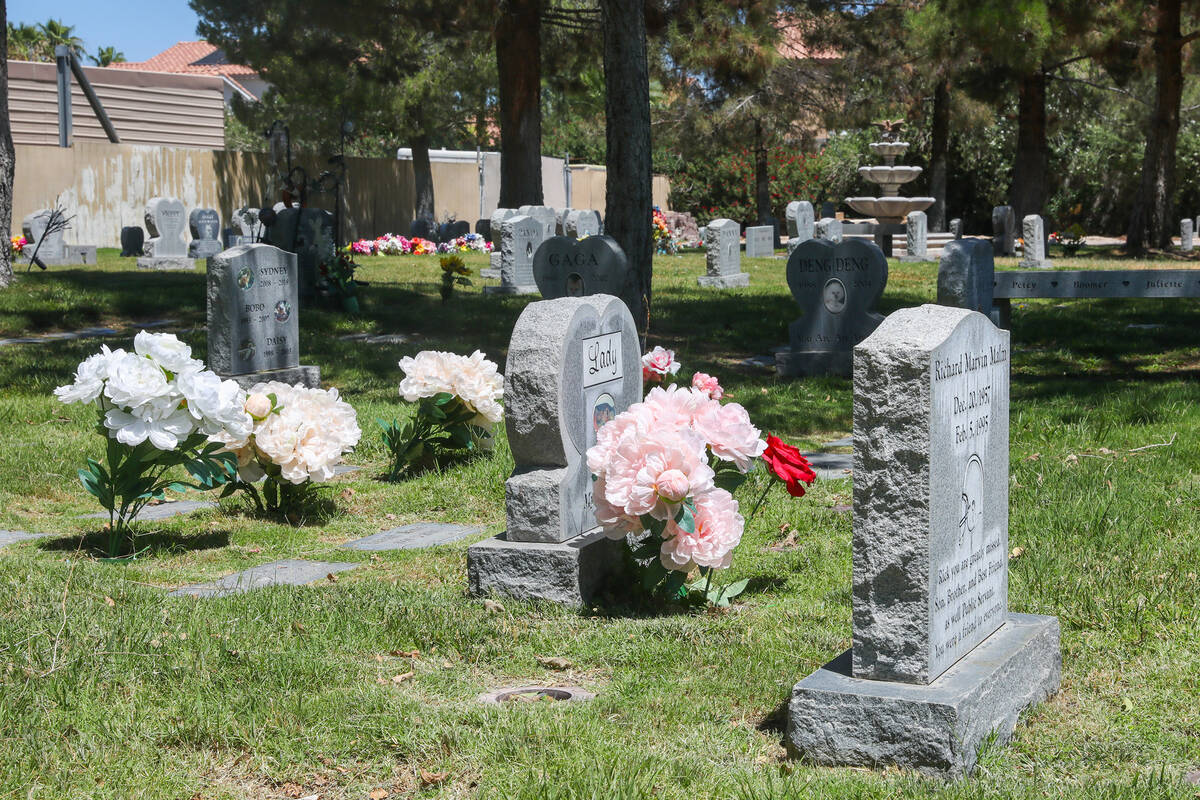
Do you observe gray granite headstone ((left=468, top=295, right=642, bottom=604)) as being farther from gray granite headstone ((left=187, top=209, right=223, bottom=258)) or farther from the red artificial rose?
gray granite headstone ((left=187, top=209, right=223, bottom=258))

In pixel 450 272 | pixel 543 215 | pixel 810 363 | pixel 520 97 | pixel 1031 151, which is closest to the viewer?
pixel 810 363

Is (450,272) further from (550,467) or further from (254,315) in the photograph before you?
(550,467)

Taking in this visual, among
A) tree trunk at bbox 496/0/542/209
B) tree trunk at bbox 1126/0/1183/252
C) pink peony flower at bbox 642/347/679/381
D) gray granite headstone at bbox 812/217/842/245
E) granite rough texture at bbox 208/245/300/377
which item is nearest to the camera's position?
pink peony flower at bbox 642/347/679/381

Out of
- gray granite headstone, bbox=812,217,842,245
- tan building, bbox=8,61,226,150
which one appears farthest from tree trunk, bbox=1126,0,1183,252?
tan building, bbox=8,61,226,150

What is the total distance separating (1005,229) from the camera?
26.0 meters

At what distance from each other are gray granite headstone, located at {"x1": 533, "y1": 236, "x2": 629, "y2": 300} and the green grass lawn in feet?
15.2

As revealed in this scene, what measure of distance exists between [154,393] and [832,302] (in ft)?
23.2

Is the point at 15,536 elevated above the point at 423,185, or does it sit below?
below

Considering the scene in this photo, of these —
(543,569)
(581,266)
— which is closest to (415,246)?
(581,266)

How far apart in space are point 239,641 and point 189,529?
2.14m

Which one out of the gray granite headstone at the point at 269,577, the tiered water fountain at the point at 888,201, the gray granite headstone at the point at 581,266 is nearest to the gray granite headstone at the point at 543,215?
the gray granite headstone at the point at 581,266

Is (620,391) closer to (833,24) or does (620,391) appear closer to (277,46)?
(277,46)

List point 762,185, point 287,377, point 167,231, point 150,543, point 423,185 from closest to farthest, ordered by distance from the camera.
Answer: point 150,543 < point 287,377 < point 167,231 < point 423,185 < point 762,185

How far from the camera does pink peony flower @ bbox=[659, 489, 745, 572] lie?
409 centimetres
